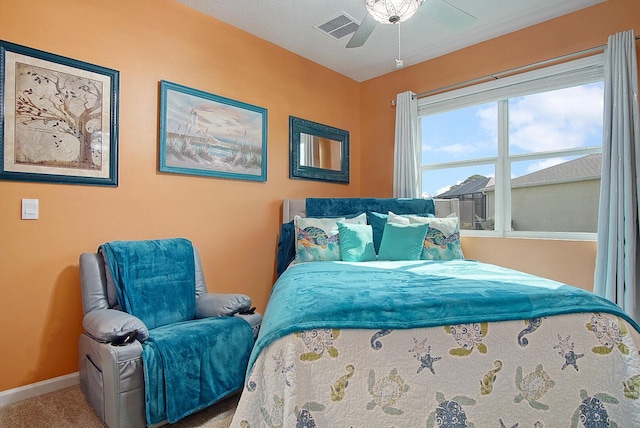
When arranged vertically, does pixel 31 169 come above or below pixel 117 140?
below

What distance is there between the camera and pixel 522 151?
320cm

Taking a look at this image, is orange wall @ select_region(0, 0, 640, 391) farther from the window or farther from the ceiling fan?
the ceiling fan

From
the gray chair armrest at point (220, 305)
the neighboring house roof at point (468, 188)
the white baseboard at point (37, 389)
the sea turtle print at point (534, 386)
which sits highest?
the neighboring house roof at point (468, 188)

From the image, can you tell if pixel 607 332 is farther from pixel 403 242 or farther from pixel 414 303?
pixel 403 242

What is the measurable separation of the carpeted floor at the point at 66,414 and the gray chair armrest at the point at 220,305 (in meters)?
0.51

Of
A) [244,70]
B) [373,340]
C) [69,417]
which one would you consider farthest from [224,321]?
[244,70]

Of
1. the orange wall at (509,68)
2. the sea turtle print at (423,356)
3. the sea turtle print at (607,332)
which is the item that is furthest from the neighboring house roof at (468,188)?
the sea turtle print at (423,356)

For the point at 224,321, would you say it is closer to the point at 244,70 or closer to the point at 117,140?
the point at 117,140

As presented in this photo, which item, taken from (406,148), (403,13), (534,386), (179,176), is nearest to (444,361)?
(534,386)

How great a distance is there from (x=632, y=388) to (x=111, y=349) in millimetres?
2226

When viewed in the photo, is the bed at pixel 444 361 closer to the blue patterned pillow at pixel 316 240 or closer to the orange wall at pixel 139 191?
the blue patterned pillow at pixel 316 240

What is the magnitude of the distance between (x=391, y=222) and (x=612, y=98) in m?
1.85

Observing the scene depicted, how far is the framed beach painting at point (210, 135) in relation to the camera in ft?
8.71

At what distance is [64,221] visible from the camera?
7.15 feet
